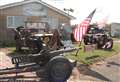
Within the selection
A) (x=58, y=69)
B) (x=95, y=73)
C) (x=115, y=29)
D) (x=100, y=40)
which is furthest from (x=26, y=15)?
(x=115, y=29)

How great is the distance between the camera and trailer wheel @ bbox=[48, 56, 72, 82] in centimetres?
952

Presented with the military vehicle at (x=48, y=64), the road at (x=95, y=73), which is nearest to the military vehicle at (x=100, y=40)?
the road at (x=95, y=73)

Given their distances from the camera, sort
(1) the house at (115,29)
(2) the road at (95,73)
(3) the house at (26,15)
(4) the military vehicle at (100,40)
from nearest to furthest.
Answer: (2) the road at (95,73), (4) the military vehicle at (100,40), (3) the house at (26,15), (1) the house at (115,29)

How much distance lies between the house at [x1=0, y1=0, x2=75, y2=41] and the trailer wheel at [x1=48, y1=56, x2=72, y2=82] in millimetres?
16683

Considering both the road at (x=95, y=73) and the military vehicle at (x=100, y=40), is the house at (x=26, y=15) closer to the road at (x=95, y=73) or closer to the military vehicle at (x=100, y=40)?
the military vehicle at (x=100, y=40)

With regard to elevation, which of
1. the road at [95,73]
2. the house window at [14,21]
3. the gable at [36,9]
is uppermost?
the gable at [36,9]

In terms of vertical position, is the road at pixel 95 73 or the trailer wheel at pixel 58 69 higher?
the trailer wheel at pixel 58 69

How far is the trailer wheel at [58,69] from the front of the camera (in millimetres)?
9523

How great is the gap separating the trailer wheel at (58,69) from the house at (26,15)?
1668 centimetres

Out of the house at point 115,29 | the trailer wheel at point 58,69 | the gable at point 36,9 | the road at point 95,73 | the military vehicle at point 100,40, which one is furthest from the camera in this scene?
the house at point 115,29

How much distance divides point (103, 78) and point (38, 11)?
1809 centimetres

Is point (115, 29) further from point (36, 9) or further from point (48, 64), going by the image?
point (48, 64)

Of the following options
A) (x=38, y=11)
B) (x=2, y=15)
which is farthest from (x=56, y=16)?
(x=2, y=15)

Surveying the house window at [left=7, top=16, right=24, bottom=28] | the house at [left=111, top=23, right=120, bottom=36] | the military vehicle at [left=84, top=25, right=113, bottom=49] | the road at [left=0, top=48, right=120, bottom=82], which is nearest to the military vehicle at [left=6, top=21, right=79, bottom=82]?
the road at [left=0, top=48, right=120, bottom=82]
